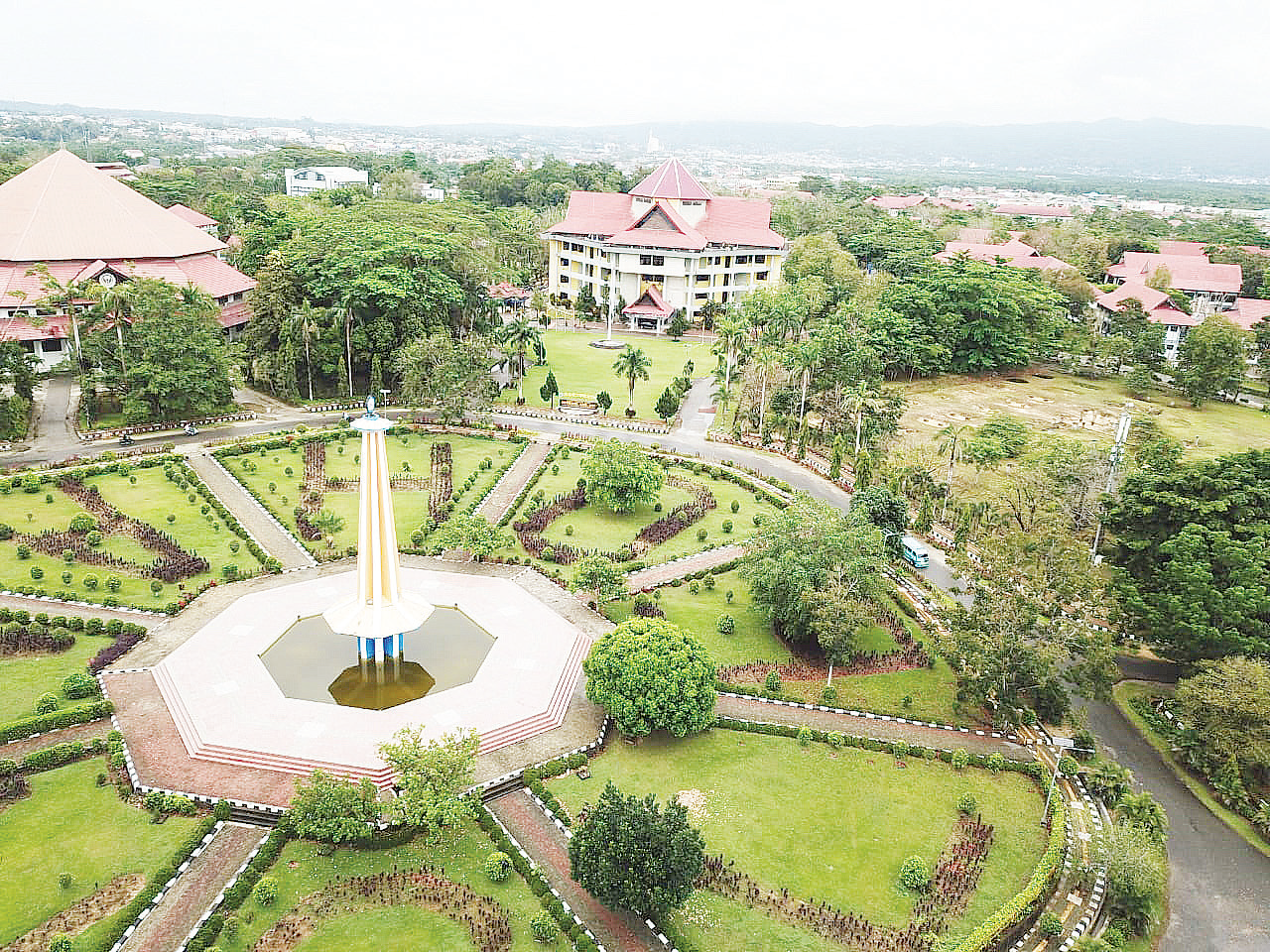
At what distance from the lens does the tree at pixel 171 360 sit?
4525 centimetres

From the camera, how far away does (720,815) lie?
2211 centimetres

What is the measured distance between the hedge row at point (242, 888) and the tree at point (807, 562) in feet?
53.0

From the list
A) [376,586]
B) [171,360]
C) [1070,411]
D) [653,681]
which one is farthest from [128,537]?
[1070,411]

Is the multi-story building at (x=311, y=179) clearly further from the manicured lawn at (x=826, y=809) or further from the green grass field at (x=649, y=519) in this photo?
the manicured lawn at (x=826, y=809)

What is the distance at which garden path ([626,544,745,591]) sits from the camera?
112 feet

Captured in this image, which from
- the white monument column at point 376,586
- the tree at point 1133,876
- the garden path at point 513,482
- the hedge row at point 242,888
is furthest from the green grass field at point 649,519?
the tree at point 1133,876

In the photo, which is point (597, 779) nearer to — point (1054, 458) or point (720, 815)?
point (720, 815)

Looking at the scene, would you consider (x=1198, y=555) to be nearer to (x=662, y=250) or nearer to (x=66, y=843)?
(x=66, y=843)

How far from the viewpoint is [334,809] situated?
65.0 feet

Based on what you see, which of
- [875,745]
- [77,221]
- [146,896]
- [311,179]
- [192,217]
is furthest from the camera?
[311,179]

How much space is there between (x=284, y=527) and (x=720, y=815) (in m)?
23.7

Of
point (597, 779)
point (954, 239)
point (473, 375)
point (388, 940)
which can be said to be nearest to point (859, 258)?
point (954, 239)

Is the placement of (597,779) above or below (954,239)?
below

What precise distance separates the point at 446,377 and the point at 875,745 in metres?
31.5
